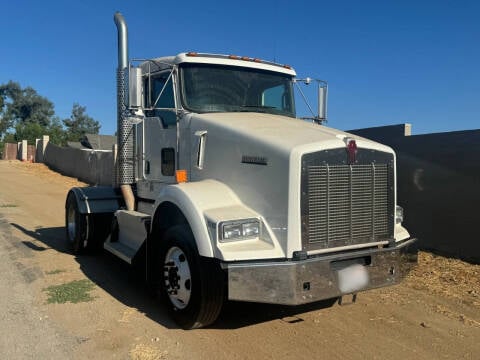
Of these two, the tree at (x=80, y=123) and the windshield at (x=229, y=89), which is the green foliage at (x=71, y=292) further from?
the tree at (x=80, y=123)

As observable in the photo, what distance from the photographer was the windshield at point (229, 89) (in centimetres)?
548

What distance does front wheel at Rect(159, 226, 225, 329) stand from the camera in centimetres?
425

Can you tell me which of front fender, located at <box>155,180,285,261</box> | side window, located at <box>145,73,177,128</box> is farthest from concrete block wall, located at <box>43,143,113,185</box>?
front fender, located at <box>155,180,285,261</box>

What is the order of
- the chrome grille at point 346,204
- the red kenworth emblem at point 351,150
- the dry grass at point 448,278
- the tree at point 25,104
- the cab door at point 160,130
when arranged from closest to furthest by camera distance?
the chrome grille at point 346,204
the red kenworth emblem at point 351,150
the cab door at point 160,130
the dry grass at point 448,278
the tree at point 25,104

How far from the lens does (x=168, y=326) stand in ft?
15.4

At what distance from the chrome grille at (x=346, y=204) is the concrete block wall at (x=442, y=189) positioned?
342cm

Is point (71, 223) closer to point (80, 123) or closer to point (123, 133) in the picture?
point (123, 133)

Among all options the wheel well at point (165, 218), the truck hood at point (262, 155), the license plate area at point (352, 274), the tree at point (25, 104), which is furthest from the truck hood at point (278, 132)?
the tree at point (25, 104)

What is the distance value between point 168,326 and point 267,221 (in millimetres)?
1508

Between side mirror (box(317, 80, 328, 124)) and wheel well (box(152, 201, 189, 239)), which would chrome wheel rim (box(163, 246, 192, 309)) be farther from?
side mirror (box(317, 80, 328, 124))

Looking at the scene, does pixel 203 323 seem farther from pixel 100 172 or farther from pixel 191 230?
pixel 100 172

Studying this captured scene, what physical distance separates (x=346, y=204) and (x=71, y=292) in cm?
346

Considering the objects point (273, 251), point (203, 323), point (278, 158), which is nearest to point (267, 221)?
point (273, 251)

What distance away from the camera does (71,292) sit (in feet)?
18.6
